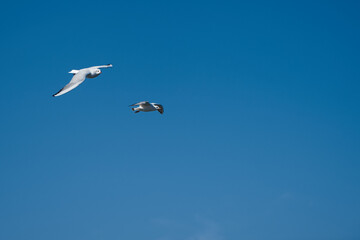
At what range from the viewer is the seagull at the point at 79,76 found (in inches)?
1232

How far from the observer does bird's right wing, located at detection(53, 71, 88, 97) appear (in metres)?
30.9

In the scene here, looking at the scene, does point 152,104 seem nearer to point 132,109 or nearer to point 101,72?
point 132,109

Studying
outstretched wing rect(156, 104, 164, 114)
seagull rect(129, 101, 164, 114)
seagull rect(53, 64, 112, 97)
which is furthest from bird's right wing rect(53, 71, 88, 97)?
outstretched wing rect(156, 104, 164, 114)

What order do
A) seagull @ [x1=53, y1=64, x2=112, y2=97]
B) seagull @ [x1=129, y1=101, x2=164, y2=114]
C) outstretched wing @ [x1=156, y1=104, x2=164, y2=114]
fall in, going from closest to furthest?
seagull @ [x1=53, y1=64, x2=112, y2=97] → seagull @ [x1=129, y1=101, x2=164, y2=114] → outstretched wing @ [x1=156, y1=104, x2=164, y2=114]

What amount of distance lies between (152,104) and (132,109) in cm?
141

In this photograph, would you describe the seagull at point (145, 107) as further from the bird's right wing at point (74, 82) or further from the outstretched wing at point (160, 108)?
the bird's right wing at point (74, 82)

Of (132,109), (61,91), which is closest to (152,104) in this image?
(132,109)

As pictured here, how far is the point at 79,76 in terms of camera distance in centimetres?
3412

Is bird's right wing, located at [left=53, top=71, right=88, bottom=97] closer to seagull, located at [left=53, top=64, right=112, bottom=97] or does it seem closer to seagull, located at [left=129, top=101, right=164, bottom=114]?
seagull, located at [left=53, top=64, right=112, bottom=97]

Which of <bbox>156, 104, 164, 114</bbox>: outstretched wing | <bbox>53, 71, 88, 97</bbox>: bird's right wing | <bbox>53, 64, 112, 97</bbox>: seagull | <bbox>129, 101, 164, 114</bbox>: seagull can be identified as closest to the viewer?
<bbox>53, 71, 88, 97</bbox>: bird's right wing

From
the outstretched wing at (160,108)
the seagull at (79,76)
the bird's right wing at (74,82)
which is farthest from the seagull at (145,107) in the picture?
the bird's right wing at (74,82)

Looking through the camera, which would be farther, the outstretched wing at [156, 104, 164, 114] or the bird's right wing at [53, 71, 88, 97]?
the outstretched wing at [156, 104, 164, 114]

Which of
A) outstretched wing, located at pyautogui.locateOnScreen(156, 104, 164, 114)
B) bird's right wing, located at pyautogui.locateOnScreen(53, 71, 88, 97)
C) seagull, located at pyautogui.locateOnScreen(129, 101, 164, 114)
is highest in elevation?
outstretched wing, located at pyautogui.locateOnScreen(156, 104, 164, 114)

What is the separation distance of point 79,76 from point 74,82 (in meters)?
1.44
